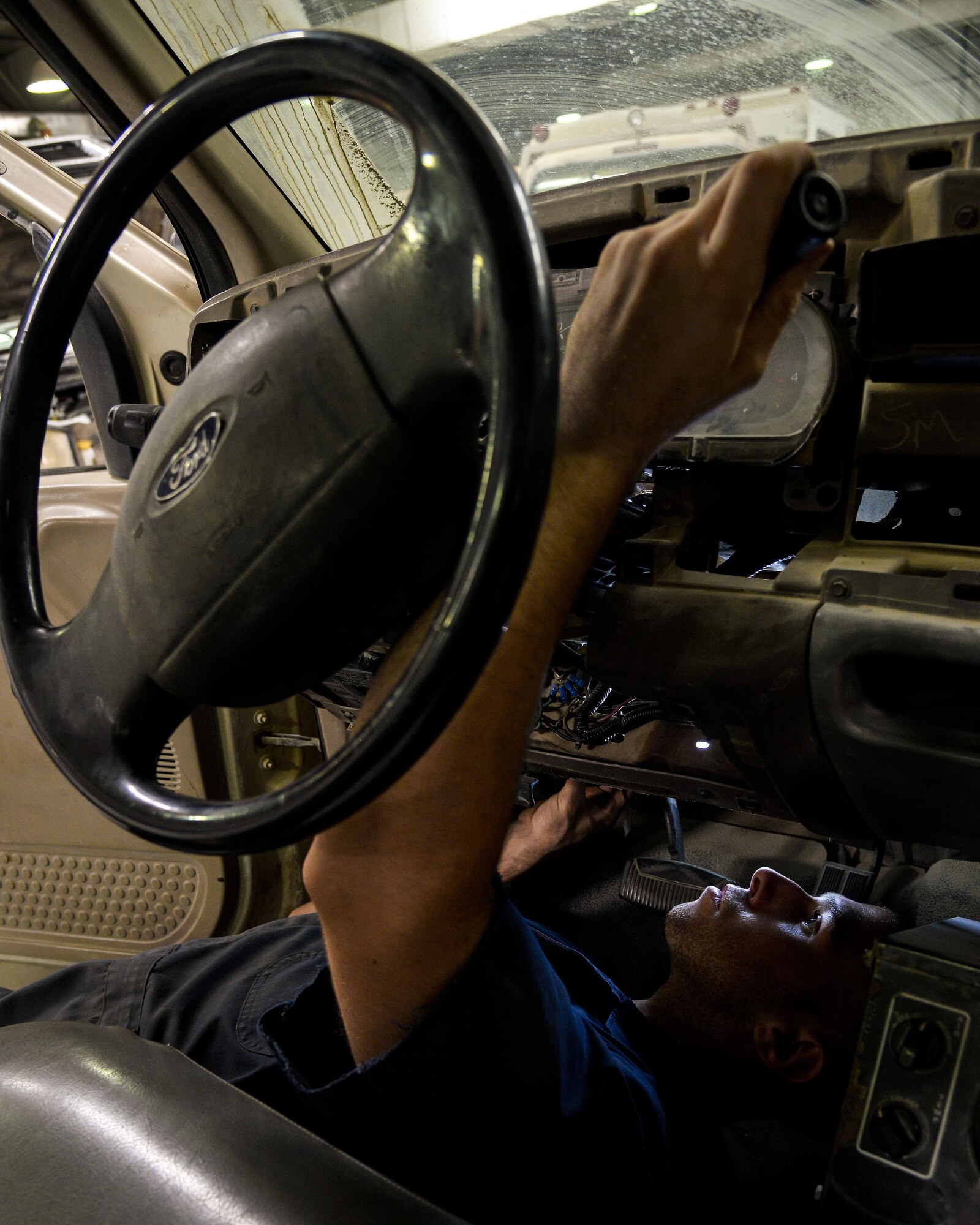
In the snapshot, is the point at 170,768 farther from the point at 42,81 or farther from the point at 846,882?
the point at 42,81

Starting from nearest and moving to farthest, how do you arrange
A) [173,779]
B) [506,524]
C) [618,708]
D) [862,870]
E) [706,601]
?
[506,524] < [706,601] < [618,708] < [862,870] < [173,779]

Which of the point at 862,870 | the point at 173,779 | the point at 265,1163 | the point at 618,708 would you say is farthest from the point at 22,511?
the point at 862,870

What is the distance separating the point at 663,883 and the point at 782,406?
2.87 ft

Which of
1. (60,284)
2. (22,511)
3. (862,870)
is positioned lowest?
(862,870)

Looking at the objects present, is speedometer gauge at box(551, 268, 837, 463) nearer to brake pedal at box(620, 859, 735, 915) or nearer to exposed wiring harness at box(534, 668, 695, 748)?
exposed wiring harness at box(534, 668, 695, 748)

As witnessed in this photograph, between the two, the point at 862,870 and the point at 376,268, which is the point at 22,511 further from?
the point at 862,870

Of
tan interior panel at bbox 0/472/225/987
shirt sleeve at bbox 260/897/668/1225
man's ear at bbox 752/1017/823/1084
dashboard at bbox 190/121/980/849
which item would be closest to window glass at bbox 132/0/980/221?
dashboard at bbox 190/121/980/849

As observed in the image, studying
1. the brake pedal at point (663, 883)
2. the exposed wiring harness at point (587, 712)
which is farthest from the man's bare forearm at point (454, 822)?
the brake pedal at point (663, 883)

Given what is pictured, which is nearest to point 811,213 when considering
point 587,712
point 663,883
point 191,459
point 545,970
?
point 191,459

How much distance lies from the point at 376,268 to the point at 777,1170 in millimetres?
1140

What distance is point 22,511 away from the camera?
0.67m

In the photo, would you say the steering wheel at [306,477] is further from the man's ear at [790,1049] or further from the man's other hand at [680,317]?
the man's ear at [790,1049]

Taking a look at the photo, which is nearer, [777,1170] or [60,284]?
[60,284]

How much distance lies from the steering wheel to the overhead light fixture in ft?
14.5
